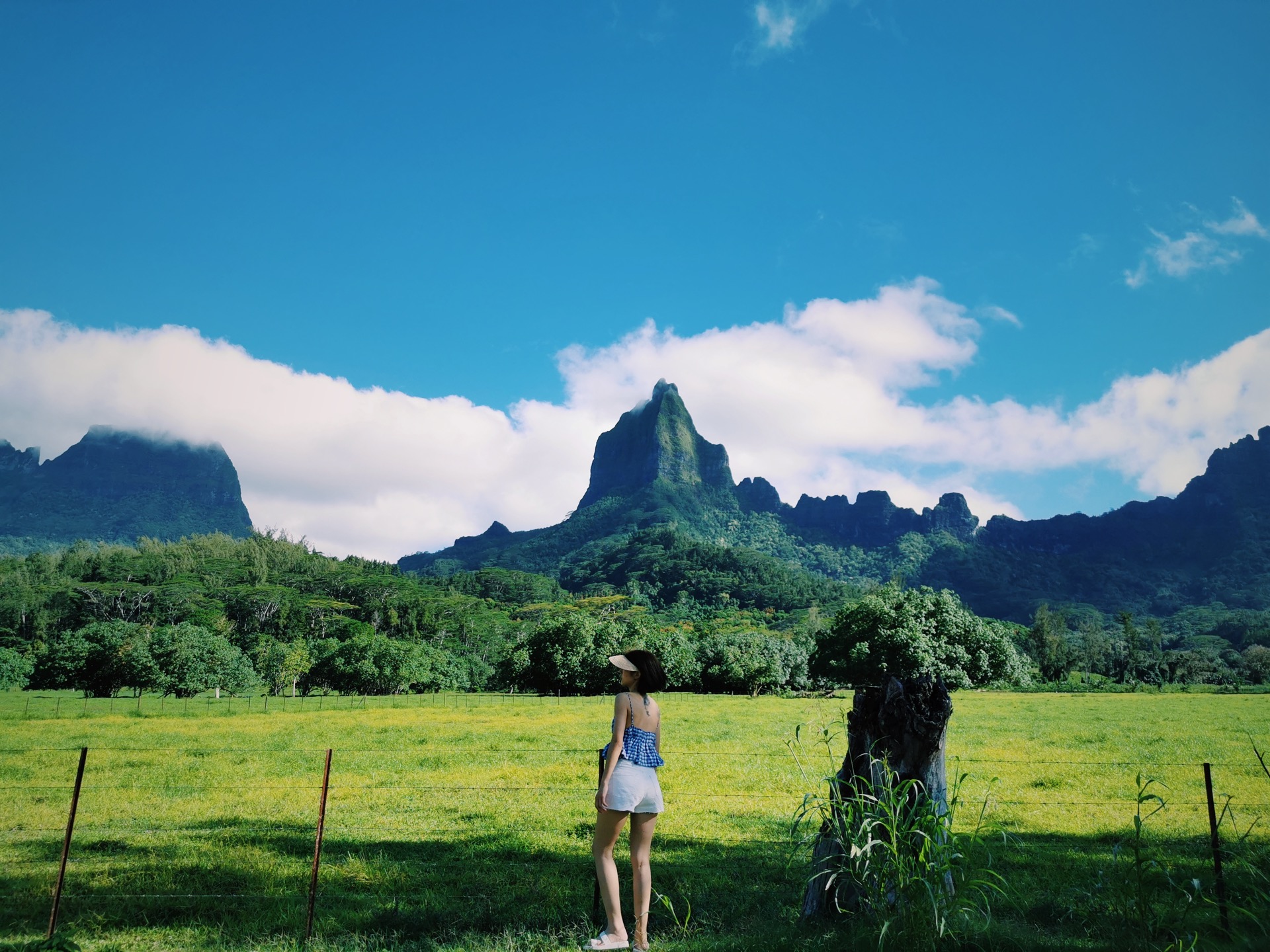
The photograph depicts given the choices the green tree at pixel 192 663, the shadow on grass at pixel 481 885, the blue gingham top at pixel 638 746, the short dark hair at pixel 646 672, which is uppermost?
the short dark hair at pixel 646 672

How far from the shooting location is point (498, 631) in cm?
10062

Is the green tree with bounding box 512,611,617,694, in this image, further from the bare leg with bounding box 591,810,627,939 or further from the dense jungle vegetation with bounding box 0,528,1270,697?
the bare leg with bounding box 591,810,627,939

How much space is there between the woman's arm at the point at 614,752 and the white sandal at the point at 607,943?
2.77 ft

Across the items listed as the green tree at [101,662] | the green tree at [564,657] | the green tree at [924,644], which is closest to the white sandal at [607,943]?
the green tree at [924,644]

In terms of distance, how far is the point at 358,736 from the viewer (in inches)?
829

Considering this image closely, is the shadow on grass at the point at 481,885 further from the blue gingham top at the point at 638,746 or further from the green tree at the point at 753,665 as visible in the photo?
the green tree at the point at 753,665

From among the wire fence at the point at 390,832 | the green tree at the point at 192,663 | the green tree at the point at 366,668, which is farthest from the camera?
the green tree at the point at 366,668

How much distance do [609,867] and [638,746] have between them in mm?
817

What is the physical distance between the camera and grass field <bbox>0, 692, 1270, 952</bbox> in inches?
Result: 228

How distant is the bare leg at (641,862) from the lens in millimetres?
5000

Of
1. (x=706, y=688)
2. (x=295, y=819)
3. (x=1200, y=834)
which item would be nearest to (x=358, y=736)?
(x=295, y=819)

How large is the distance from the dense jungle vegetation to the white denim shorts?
117 ft

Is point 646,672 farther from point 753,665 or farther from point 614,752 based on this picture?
point 753,665

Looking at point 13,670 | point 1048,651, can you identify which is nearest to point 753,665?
point 1048,651
